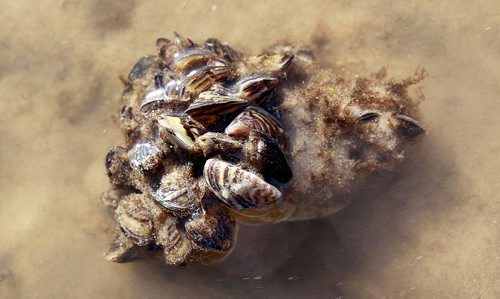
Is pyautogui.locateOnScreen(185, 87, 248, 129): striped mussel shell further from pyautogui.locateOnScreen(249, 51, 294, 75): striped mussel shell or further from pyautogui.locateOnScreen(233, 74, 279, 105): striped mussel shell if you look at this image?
pyautogui.locateOnScreen(249, 51, 294, 75): striped mussel shell

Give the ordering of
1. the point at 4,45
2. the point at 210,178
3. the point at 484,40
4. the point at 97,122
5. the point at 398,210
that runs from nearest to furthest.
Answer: the point at 210,178, the point at 398,210, the point at 484,40, the point at 97,122, the point at 4,45

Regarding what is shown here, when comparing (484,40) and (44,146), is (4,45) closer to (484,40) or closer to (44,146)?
(44,146)

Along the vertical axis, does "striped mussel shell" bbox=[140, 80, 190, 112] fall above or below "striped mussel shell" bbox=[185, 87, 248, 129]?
above

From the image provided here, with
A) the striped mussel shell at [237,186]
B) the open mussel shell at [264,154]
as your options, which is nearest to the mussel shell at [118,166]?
the striped mussel shell at [237,186]

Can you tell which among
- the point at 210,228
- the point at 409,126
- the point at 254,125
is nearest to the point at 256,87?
the point at 254,125

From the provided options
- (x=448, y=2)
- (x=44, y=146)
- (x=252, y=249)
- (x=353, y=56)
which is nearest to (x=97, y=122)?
(x=44, y=146)

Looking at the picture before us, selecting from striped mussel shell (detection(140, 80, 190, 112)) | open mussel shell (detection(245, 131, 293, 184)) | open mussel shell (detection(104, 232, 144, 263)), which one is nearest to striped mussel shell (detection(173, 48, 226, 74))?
striped mussel shell (detection(140, 80, 190, 112))
